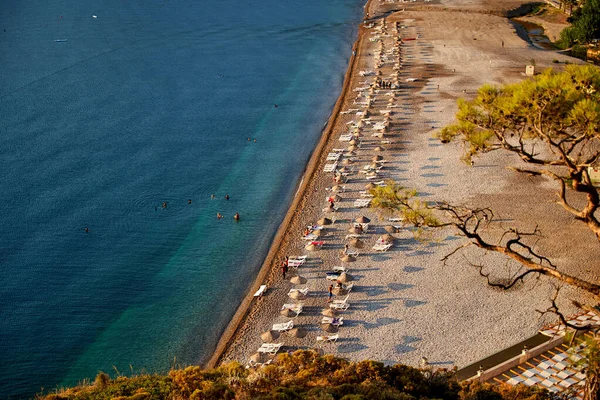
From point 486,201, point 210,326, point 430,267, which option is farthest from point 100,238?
point 486,201

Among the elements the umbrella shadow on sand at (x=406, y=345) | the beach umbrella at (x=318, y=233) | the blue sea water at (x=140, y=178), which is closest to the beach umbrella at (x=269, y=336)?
the blue sea water at (x=140, y=178)

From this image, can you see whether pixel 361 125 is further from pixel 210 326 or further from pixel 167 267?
pixel 210 326

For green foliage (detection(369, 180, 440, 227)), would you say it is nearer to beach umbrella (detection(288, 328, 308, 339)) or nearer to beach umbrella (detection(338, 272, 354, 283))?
beach umbrella (detection(288, 328, 308, 339))

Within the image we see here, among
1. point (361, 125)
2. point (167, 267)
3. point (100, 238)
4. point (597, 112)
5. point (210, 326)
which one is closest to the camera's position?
point (597, 112)

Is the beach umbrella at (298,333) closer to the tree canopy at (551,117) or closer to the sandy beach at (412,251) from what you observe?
the sandy beach at (412,251)

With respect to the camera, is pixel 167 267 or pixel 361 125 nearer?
pixel 167 267

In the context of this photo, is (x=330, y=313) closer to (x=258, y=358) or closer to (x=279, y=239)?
(x=258, y=358)

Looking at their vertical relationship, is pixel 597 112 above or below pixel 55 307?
above
